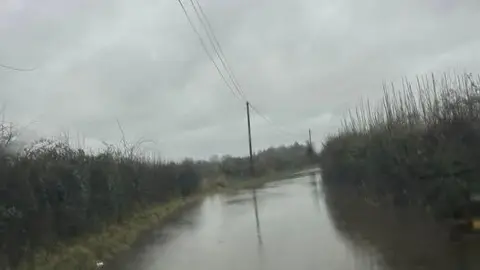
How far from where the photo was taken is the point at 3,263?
11445mm

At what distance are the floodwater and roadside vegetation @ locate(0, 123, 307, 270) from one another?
1.10 meters

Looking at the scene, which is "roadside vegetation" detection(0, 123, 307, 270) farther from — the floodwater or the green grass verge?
the floodwater

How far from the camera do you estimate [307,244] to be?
597 inches

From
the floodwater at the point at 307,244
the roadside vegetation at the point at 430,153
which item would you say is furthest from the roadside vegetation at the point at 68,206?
the roadside vegetation at the point at 430,153

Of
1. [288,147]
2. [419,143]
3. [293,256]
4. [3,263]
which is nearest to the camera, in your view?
[3,263]

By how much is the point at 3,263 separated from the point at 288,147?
11257 centimetres

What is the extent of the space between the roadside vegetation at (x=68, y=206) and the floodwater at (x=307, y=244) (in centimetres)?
110

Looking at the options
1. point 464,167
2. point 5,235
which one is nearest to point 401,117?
point 464,167

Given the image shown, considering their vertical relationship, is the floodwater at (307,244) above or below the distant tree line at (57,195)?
below

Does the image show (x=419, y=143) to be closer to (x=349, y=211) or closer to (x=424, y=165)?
(x=424, y=165)

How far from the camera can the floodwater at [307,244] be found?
11906 mm

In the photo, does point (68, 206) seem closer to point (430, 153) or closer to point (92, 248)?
point (92, 248)

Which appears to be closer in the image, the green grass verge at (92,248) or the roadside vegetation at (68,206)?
the roadside vegetation at (68,206)

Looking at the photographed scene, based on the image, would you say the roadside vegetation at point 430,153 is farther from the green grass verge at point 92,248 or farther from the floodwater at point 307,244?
the green grass verge at point 92,248
